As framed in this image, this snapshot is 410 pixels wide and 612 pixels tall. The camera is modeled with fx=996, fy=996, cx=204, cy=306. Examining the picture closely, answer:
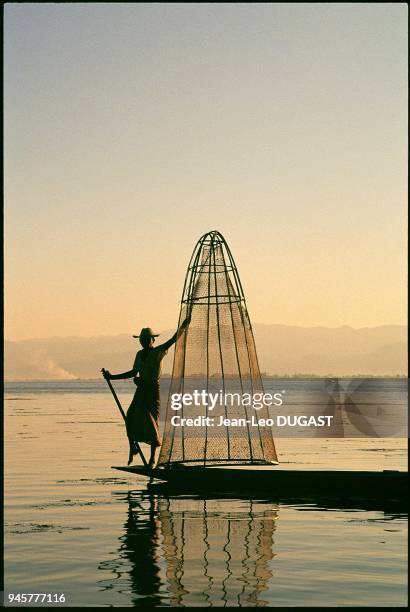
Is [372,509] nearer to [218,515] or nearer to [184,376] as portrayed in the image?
[218,515]

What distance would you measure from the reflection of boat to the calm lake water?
0.25 metres

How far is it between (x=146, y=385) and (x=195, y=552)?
5.33 metres

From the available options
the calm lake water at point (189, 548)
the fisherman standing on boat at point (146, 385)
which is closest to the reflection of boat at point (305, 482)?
the calm lake water at point (189, 548)

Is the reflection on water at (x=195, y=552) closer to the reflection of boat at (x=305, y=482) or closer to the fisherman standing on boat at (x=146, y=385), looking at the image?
the reflection of boat at (x=305, y=482)

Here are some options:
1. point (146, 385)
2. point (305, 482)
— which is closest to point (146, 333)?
point (146, 385)

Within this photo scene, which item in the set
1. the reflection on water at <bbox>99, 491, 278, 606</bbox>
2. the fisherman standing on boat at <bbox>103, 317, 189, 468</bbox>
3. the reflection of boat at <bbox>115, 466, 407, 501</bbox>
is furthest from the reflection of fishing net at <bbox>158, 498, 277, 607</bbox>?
the fisherman standing on boat at <bbox>103, 317, 189, 468</bbox>

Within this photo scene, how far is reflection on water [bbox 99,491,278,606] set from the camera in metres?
10.3

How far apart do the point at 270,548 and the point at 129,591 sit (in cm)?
296

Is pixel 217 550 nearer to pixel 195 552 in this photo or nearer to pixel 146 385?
pixel 195 552

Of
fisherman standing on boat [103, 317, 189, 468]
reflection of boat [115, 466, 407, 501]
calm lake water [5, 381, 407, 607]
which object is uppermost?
fisherman standing on boat [103, 317, 189, 468]

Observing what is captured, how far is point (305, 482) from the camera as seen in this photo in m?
16.2

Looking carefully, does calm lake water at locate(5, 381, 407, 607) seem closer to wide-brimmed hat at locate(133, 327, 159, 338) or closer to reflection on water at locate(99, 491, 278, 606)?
reflection on water at locate(99, 491, 278, 606)

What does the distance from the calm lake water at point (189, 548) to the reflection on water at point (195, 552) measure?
2 centimetres

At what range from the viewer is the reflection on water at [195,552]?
10312mm
